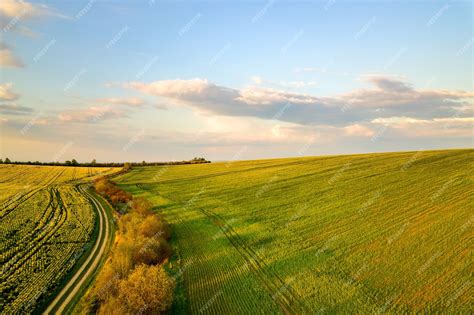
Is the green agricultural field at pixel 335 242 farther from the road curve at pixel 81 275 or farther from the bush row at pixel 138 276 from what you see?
the road curve at pixel 81 275

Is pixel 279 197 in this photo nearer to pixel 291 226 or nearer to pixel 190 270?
pixel 291 226

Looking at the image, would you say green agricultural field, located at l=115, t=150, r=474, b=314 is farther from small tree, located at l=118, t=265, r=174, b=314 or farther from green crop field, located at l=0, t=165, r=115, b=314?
green crop field, located at l=0, t=165, r=115, b=314

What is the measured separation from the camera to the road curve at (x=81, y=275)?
25.2 metres

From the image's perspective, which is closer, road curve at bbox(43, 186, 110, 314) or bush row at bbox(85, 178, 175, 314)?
bush row at bbox(85, 178, 175, 314)

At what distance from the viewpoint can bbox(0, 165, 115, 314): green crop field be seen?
2702 cm

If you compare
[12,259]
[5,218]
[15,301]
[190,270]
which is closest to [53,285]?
[15,301]

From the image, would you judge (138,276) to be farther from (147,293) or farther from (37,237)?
(37,237)

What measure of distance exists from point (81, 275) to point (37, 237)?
13.0 meters

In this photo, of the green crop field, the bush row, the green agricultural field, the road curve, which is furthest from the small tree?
the green crop field

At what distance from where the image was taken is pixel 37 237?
130 ft

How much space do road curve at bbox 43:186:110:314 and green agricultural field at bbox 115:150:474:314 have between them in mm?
7924

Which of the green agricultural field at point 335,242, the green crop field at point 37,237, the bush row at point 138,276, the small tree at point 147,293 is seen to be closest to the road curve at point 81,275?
the green crop field at point 37,237

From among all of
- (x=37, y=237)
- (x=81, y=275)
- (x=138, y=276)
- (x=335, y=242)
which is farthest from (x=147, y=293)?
(x=37, y=237)

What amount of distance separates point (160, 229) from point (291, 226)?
14.2 meters
